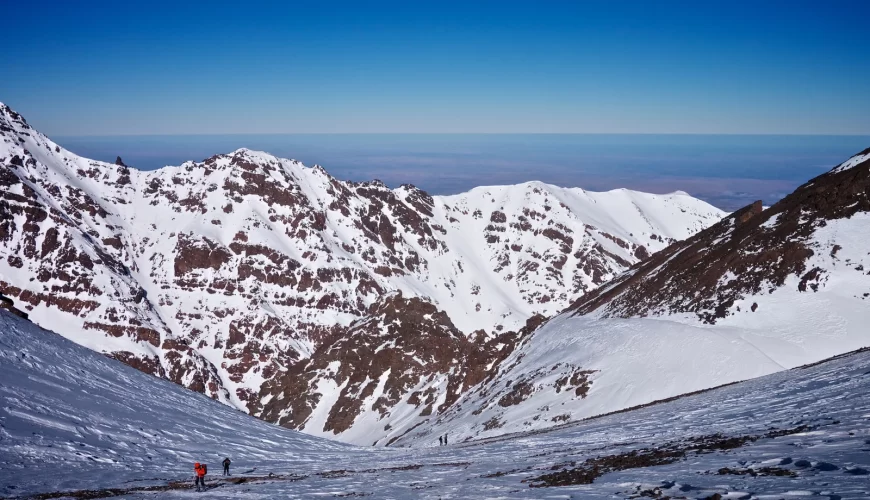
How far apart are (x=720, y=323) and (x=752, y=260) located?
10.2m

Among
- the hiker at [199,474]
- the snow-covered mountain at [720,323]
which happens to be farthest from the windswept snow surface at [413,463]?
the snow-covered mountain at [720,323]

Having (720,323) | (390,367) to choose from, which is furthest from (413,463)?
(390,367)

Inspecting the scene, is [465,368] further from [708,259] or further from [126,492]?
[126,492]

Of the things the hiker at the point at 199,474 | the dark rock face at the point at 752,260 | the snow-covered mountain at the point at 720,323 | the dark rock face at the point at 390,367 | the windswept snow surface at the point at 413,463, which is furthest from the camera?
the dark rock face at the point at 390,367

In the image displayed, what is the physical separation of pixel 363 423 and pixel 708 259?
65764 mm

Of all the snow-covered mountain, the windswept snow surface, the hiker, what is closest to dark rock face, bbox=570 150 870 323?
the snow-covered mountain

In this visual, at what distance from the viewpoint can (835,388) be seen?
933 inches

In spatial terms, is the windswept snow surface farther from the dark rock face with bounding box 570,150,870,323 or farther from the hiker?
the dark rock face with bounding box 570,150,870,323

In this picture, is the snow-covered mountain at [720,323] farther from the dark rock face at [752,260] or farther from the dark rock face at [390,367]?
the dark rock face at [390,367]

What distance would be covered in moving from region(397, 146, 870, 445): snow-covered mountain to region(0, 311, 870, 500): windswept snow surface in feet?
25.1

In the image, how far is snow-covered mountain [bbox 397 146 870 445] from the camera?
4134cm

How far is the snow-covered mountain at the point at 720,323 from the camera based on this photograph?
41344 millimetres

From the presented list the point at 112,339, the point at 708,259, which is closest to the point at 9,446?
the point at 708,259

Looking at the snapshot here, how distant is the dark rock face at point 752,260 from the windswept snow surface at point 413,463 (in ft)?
58.3
